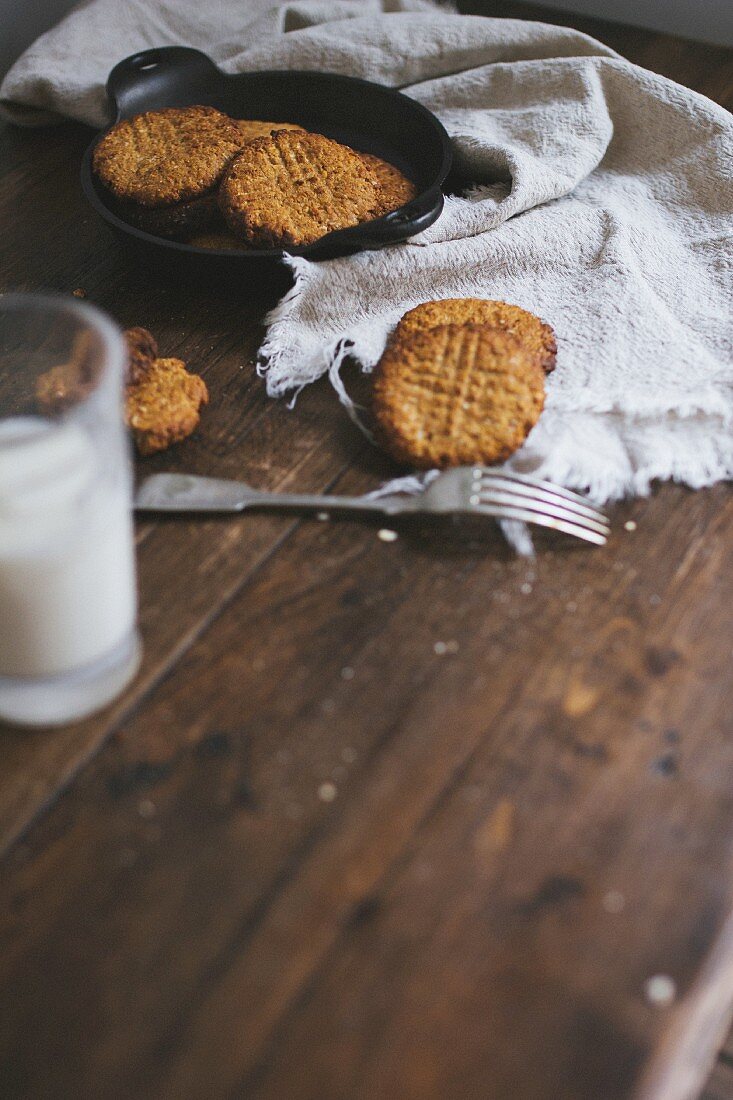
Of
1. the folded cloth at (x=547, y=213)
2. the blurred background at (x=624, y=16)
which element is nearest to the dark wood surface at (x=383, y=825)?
the folded cloth at (x=547, y=213)

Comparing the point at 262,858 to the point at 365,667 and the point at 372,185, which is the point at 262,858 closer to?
the point at 365,667

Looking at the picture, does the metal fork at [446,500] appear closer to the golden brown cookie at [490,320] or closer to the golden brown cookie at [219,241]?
the golden brown cookie at [490,320]

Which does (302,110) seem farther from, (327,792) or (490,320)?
(327,792)

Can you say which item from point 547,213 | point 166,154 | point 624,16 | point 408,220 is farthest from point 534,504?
point 624,16

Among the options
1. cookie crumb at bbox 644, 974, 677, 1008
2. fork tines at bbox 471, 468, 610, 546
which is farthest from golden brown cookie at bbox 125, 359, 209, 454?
cookie crumb at bbox 644, 974, 677, 1008

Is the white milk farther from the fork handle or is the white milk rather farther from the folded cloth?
the folded cloth
